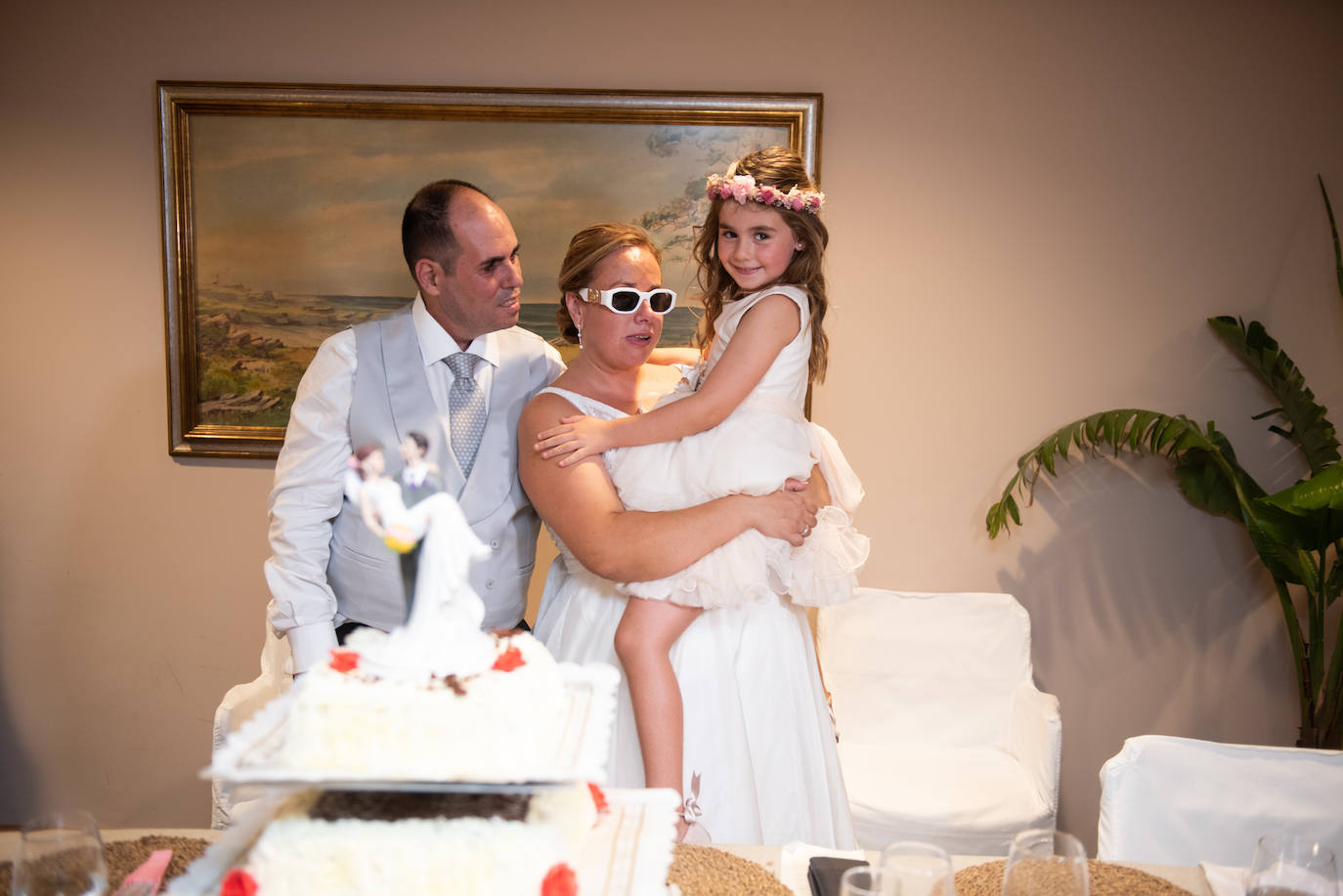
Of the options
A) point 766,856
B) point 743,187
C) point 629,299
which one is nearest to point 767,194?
point 743,187

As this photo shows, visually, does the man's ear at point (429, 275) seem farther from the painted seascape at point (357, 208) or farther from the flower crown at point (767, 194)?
A: the painted seascape at point (357, 208)

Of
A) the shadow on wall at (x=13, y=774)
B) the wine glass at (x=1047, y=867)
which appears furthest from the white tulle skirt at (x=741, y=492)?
the shadow on wall at (x=13, y=774)

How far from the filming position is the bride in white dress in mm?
2305

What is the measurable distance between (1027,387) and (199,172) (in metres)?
3.15

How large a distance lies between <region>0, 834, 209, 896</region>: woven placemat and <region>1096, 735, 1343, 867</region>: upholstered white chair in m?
1.72

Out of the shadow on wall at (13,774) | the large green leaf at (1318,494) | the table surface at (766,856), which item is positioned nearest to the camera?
the table surface at (766,856)

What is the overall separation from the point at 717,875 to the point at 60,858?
94 centimetres

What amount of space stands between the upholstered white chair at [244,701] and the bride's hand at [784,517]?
127 cm

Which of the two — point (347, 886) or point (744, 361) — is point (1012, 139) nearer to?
→ point (744, 361)

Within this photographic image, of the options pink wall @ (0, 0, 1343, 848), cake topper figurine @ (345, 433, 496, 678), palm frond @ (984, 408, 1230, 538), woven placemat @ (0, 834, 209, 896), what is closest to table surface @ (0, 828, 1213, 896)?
woven placemat @ (0, 834, 209, 896)

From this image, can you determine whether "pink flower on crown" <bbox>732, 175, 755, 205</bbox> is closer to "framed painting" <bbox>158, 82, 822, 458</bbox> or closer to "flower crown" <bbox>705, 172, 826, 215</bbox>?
"flower crown" <bbox>705, 172, 826, 215</bbox>

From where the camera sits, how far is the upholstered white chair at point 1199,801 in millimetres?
2059

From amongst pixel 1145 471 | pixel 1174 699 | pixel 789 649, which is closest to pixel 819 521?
pixel 789 649

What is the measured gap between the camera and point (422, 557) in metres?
1.25
